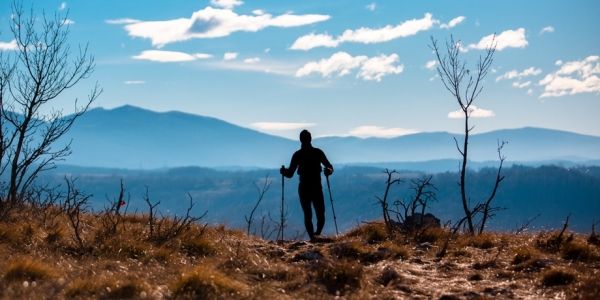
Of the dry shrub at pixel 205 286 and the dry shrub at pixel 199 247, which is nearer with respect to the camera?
the dry shrub at pixel 205 286

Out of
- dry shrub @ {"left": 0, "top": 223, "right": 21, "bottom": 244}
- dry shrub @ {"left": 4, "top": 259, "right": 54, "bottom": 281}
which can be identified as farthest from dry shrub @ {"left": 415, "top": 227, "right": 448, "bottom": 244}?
dry shrub @ {"left": 0, "top": 223, "right": 21, "bottom": 244}

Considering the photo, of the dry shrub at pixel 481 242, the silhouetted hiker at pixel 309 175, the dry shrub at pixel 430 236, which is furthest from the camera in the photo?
the silhouetted hiker at pixel 309 175

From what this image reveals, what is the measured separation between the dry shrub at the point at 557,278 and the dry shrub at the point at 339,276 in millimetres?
2664

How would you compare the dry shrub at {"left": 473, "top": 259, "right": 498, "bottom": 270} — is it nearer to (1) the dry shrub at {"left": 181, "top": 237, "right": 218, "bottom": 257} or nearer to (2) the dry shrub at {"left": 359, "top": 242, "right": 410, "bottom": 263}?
(2) the dry shrub at {"left": 359, "top": 242, "right": 410, "bottom": 263}

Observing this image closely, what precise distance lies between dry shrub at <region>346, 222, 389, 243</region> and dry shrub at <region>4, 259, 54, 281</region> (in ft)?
21.6

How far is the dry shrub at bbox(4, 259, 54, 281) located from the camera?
295 inches

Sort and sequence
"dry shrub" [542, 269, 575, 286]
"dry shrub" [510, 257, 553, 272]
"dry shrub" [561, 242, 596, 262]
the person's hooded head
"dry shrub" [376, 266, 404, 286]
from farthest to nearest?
the person's hooded head → "dry shrub" [561, 242, 596, 262] → "dry shrub" [510, 257, 553, 272] → "dry shrub" [376, 266, 404, 286] → "dry shrub" [542, 269, 575, 286]

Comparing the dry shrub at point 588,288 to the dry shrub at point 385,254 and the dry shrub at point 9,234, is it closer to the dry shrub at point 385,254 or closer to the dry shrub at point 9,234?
the dry shrub at point 385,254

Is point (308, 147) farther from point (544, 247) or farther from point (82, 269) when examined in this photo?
point (82, 269)

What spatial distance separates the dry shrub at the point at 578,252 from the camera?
31.7 feet

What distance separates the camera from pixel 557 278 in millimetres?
8141

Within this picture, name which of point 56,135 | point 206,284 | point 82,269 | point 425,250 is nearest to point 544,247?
point 425,250

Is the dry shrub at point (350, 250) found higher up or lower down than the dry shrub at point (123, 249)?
lower down

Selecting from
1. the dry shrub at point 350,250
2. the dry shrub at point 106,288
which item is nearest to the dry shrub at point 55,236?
the dry shrub at point 106,288
